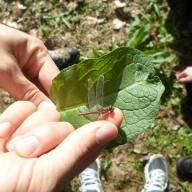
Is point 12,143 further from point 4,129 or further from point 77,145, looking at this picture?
point 77,145

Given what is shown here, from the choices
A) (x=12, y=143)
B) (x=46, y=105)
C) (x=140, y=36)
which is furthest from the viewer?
(x=140, y=36)

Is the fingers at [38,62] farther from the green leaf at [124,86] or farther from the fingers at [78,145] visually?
the fingers at [78,145]

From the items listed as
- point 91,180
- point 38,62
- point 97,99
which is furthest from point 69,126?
point 91,180

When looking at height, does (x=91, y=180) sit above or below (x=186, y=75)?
below

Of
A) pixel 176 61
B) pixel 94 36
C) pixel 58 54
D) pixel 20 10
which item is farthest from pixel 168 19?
pixel 20 10

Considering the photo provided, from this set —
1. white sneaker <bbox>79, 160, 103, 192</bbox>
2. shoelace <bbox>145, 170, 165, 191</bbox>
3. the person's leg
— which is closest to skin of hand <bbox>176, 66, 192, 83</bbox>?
the person's leg

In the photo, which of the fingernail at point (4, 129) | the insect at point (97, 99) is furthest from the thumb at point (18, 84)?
the insect at point (97, 99)
